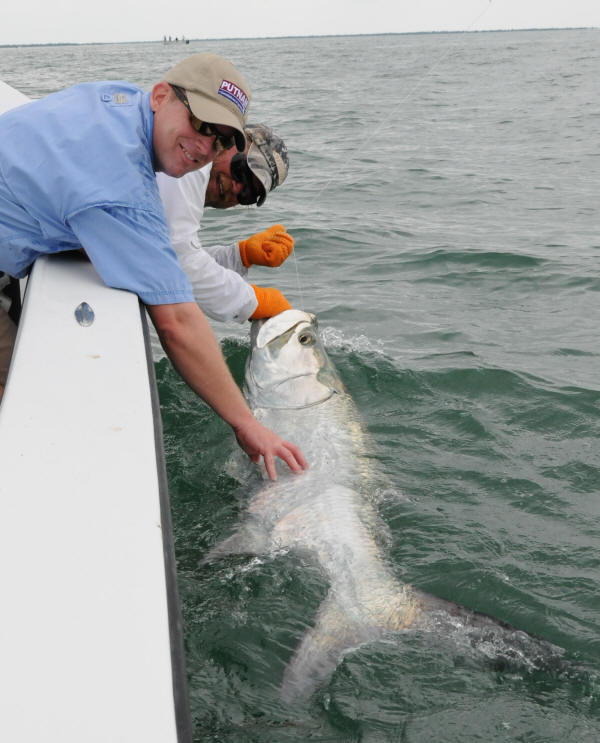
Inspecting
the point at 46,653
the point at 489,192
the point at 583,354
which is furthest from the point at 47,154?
the point at 489,192

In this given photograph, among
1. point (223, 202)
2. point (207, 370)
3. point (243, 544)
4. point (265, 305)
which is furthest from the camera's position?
point (223, 202)

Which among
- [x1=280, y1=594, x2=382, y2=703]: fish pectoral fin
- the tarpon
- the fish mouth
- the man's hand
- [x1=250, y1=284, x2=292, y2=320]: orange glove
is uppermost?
[x1=250, y1=284, x2=292, y2=320]: orange glove

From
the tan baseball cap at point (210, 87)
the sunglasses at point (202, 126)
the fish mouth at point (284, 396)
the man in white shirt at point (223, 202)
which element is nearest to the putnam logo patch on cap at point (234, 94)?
the tan baseball cap at point (210, 87)

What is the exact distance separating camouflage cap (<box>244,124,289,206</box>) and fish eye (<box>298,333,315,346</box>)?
0.84 m

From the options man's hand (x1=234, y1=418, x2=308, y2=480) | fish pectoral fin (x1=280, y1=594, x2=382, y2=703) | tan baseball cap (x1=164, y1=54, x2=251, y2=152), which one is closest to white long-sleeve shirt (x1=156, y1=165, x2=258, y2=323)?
man's hand (x1=234, y1=418, x2=308, y2=480)

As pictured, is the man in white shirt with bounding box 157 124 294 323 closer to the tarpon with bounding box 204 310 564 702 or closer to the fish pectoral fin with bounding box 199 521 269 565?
the tarpon with bounding box 204 310 564 702

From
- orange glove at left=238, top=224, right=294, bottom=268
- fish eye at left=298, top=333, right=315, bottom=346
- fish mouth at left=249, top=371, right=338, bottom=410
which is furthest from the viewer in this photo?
orange glove at left=238, top=224, right=294, bottom=268

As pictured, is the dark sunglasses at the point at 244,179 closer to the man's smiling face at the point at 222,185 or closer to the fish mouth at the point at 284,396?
the man's smiling face at the point at 222,185

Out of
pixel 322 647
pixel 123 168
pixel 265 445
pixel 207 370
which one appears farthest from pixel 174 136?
pixel 322 647

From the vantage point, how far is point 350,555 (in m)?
3.29

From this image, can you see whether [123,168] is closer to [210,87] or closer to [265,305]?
[210,87]

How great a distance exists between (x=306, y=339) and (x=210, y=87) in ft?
5.39

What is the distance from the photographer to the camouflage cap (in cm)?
427

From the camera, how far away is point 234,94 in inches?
109
